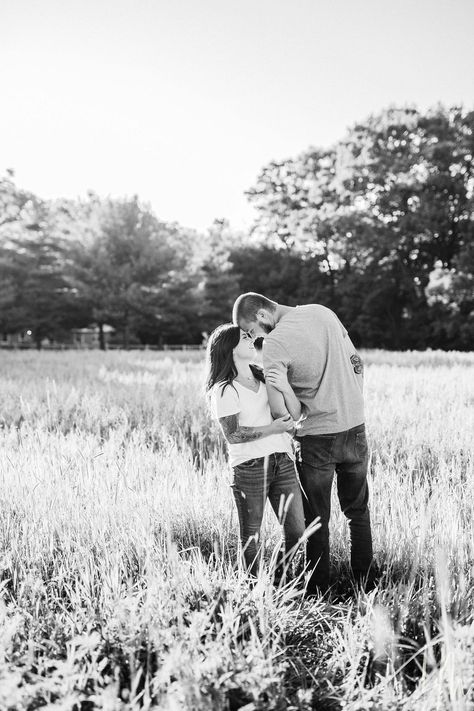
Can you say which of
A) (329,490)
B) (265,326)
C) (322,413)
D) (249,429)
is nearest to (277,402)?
(249,429)

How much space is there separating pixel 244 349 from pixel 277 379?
30cm

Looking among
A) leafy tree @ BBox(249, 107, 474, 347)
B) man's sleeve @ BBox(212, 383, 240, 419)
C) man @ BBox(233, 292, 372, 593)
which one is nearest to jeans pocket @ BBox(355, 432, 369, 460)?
man @ BBox(233, 292, 372, 593)

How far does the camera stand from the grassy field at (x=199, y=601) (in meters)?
1.98

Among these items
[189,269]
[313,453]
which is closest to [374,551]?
[313,453]

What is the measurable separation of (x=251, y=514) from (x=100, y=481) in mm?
1613

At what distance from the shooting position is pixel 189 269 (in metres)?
37.7

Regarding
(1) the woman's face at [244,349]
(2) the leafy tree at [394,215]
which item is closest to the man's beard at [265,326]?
(1) the woman's face at [244,349]

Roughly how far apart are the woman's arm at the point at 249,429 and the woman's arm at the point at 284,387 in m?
0.09

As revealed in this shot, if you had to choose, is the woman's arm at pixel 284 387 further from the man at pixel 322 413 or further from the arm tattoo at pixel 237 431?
the arm tattoo at pixel 237 431

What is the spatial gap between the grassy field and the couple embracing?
0.30 metres

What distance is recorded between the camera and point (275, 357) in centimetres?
320

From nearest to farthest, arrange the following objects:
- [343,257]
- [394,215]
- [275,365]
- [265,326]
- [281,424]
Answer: [281,424] → [275,365] → [265,326] → [394,215] → [343,257]

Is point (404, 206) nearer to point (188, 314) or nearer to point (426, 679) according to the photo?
point (188, 314)

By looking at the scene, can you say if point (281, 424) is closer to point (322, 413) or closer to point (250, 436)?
point (250, 436)
